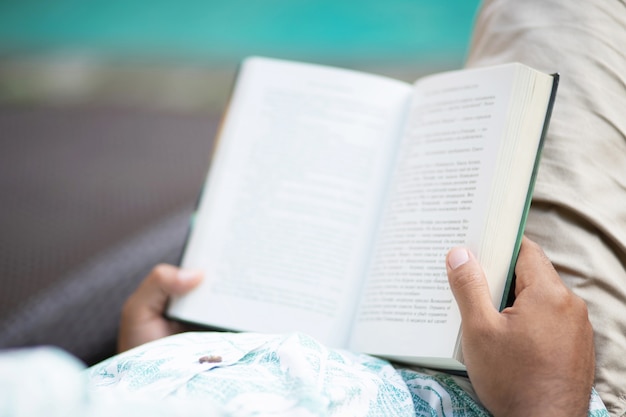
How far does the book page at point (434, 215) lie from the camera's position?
560 millimetres

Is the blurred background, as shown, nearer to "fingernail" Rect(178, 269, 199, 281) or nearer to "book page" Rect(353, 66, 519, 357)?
"fingernail" Rect(178, 269, 199, 281)

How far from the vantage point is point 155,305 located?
0.71 meters

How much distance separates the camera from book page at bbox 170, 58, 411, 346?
2.17 feet

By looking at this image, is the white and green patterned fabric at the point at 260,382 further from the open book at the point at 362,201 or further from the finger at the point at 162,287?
the finger at the point at 162,287

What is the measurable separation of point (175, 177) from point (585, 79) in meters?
0.74

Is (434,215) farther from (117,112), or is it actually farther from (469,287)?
(117,112)

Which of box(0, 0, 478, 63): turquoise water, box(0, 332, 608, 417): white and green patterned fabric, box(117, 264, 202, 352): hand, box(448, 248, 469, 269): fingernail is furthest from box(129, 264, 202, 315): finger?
box(0, 0, 478, 63): turquoise water

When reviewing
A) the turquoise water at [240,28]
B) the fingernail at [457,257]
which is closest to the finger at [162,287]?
the fingernail at [457,257]

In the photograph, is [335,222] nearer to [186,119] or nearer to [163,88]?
[186,119]

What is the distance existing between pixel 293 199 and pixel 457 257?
22 cm

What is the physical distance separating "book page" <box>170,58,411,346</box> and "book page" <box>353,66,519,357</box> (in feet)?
0.14

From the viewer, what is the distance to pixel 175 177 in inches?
46.0

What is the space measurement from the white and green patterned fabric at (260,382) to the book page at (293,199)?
11 centimetres

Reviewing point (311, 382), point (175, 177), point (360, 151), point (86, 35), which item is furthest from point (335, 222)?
point (86, 35)
